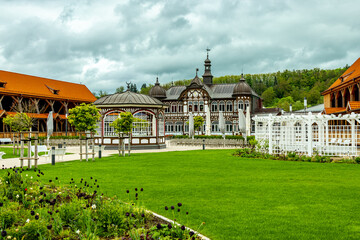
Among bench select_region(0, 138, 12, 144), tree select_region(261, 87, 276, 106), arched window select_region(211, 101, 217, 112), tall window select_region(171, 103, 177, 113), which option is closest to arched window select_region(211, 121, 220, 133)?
arched window select_region(211, 101, 217, 112)

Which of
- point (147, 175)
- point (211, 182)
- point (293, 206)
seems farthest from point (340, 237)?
point (147, 175)

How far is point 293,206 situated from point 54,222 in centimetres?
421

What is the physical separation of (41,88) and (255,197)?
49.6 meters

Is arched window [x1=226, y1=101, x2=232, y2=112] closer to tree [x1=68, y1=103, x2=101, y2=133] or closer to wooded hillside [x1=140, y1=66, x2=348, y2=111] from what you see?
wooded hillside [x1=140, y1=66, x2=348, y2=111]

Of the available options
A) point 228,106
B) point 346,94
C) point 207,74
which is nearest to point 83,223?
point 346,94

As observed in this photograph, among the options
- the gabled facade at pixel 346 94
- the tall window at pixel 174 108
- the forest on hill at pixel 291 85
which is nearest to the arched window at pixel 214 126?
the tall window at pixel 174 108

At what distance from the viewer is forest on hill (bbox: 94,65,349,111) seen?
8906 centimetres

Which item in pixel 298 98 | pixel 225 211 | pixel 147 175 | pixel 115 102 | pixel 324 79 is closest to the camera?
pixel 225 211

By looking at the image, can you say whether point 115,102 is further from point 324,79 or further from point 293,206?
point 324,79

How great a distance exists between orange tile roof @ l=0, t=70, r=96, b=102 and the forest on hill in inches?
1419

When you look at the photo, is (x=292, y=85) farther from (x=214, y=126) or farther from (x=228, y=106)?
(x=214, y=126)

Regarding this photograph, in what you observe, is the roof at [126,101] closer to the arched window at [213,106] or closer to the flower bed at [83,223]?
the flower bed at [83,223]

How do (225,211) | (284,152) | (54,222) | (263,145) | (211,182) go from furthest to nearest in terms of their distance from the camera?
(263,145)
(284,152)
(211,182)
(225,211)
(54,222)

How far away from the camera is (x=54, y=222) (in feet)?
15.7
